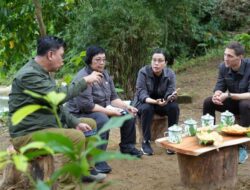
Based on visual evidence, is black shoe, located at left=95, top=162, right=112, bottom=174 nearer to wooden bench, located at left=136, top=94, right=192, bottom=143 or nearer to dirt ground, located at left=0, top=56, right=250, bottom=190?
dirt ground, located at left=0, top=56, right=250, bottom=190

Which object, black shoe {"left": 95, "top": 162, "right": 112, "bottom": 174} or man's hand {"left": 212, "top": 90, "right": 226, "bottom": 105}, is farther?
man's hand {"left": 212, "top": 90, "right": 226, "bottom": 105}

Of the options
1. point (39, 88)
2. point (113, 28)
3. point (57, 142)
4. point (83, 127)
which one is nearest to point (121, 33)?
point (113, 28)

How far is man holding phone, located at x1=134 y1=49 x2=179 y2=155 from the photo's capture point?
5.11m

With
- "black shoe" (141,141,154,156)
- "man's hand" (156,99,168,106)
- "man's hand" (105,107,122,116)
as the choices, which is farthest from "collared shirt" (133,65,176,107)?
"man's hand" (105,107,122,116)

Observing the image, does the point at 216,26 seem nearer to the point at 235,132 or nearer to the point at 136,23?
the point at 136,23

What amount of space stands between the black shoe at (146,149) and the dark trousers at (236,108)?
0.73 meters

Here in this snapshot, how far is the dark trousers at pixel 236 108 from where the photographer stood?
194 inches

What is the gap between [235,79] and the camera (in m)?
5.17

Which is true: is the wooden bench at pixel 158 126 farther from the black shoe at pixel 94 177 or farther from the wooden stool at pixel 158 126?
the black shoe at pixel 94 177

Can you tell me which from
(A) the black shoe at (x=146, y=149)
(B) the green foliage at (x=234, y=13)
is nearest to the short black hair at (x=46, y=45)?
(A) the black shoe at (x=146, y=149)

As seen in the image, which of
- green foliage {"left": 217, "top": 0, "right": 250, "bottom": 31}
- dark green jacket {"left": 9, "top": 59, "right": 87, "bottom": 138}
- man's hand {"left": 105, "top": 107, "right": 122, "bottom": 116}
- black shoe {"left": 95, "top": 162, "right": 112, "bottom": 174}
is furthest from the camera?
green foliage {"left": 217, "top": 0, "right": 250, "bottom": 31}

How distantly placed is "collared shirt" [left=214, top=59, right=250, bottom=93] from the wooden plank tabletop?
1.09 meters

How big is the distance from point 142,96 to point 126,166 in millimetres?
781

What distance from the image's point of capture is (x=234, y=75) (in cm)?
517
